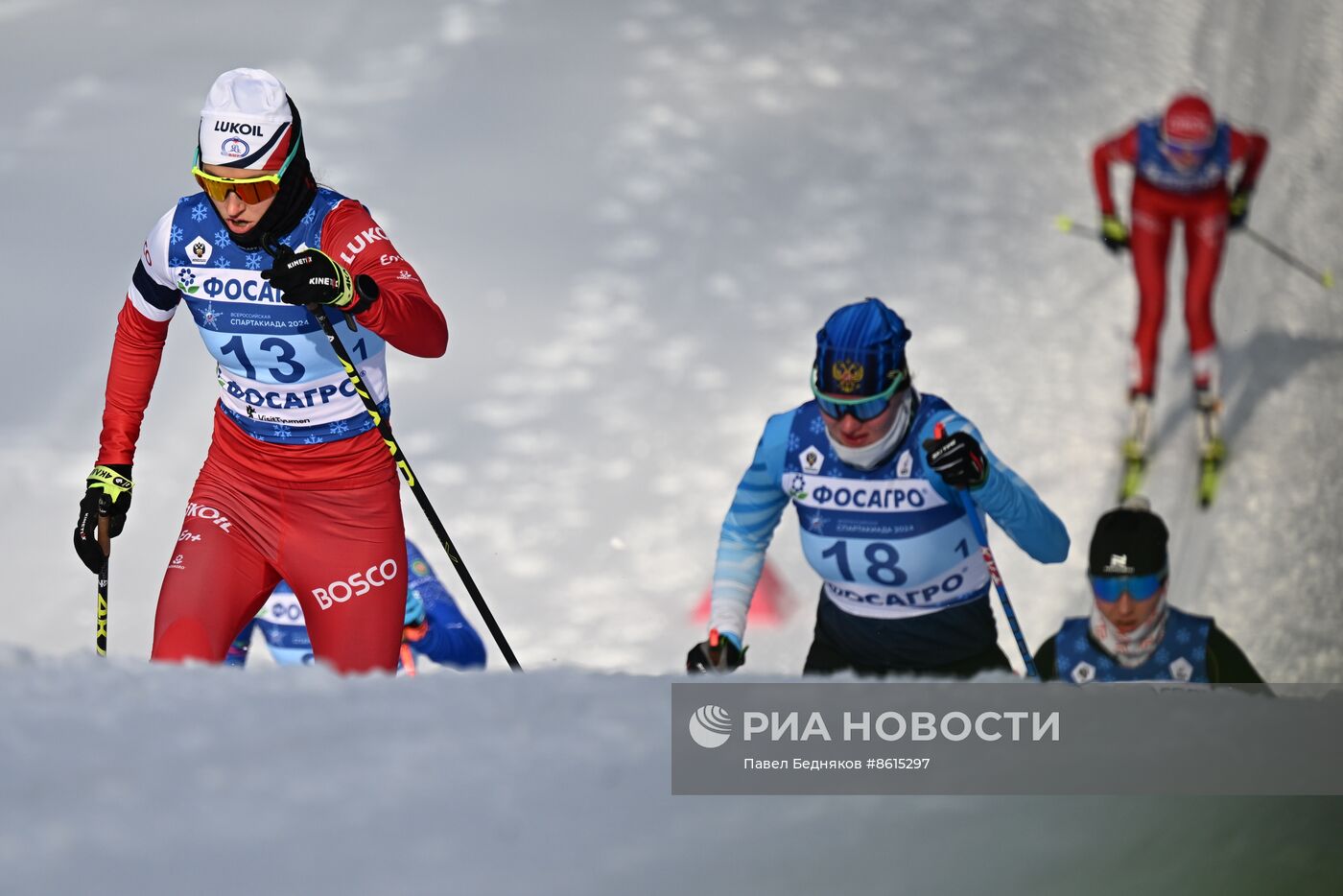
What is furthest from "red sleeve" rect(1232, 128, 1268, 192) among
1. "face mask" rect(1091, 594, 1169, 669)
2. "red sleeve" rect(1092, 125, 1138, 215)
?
"face mask" rect(1091, 594, 1169, 669)

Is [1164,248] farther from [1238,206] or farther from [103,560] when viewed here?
[103,560]

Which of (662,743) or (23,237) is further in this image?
(23,237)

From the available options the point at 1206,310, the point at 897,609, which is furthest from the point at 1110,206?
the point at 897,609

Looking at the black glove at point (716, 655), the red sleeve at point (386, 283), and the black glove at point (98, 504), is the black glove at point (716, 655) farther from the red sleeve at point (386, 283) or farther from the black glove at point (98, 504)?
the black glove at point (98, 504)

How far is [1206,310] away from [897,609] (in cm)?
429

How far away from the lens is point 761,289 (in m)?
8.87

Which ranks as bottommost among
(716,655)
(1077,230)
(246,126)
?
(716,655)

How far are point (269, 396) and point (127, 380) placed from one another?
0.37m

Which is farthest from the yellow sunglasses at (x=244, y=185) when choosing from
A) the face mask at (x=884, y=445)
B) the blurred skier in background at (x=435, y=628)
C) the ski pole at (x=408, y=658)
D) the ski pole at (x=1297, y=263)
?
the ski pole at (x=1297, y=263)

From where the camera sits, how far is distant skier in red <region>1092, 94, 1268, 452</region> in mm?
7492

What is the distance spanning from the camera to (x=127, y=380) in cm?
355

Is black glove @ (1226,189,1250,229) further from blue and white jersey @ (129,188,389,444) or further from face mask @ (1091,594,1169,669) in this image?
blue and white jersey @ (129,188,389,444)

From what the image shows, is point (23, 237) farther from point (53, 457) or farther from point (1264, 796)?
point (1264, 796)

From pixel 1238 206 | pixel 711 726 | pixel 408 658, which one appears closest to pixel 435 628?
pixel 408 658
